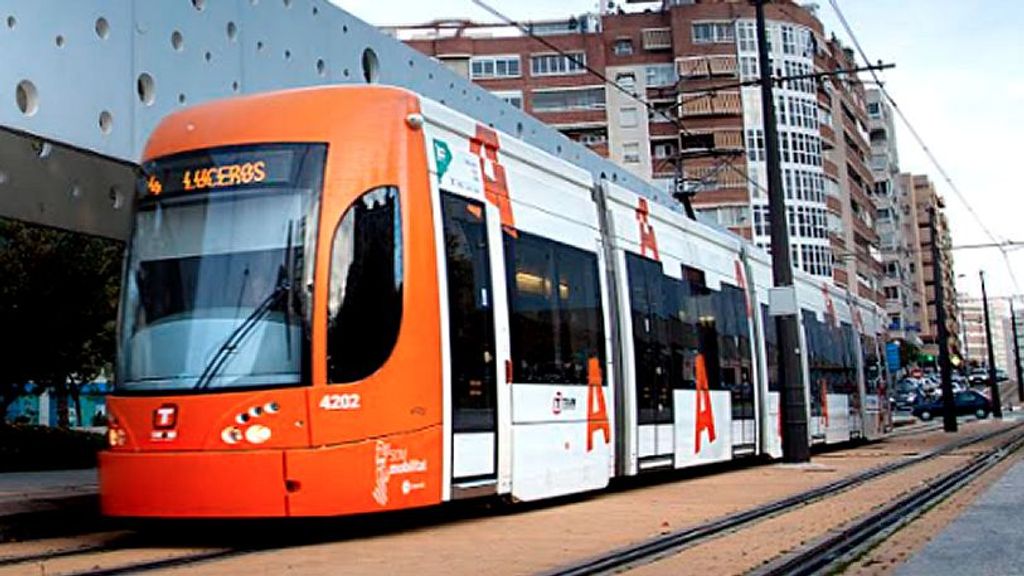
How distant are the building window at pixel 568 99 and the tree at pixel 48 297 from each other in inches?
2276

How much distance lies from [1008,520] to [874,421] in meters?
19.6

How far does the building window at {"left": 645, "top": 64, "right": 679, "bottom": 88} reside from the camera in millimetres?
82188

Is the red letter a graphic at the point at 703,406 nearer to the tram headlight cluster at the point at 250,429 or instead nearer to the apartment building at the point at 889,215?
the tram headlight cluster at the point at 250,429

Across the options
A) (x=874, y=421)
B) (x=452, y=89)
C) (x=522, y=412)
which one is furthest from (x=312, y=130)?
(x=874, y=421)

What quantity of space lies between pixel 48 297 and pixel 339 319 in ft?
57.7

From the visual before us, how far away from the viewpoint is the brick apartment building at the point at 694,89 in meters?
78.8

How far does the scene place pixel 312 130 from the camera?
10.0 meters

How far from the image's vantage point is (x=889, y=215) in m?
111

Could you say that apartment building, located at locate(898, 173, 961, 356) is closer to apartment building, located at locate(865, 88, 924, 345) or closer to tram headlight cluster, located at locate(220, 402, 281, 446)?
apartment building, located at locate(865, 88, 924, 345)

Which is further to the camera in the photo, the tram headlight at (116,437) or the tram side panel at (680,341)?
the tram side panel at (680,341)

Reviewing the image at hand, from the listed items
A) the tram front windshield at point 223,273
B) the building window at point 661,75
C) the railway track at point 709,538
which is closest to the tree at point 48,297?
the tram front windshield at point 223,273

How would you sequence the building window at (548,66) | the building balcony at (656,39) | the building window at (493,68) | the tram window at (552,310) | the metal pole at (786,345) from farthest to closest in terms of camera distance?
the building balcony at (656,39) < the building window at (493,68) < the building window at (548,66) < the metal pole at (786,345) < the tram window at (552,310)

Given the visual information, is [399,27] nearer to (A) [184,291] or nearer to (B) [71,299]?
(B) [71,299]

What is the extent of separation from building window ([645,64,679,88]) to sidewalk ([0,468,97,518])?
66.7 metres
